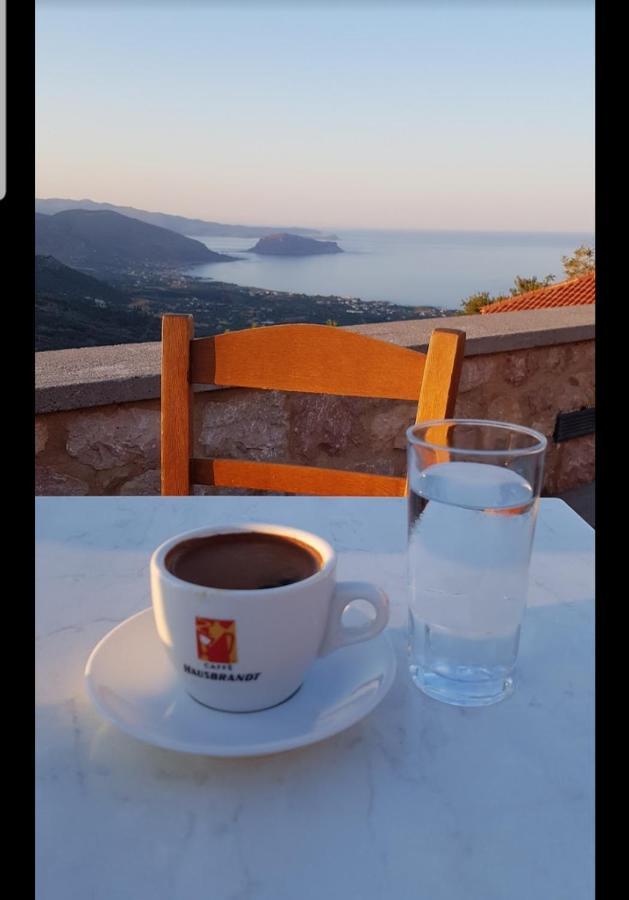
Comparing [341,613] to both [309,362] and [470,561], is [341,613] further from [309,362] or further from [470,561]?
[309,362]

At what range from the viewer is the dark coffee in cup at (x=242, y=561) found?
41cm

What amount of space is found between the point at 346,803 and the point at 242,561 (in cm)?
14

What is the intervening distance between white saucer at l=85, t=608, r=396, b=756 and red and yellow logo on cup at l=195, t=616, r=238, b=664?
36mm

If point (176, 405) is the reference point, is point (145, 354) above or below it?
above

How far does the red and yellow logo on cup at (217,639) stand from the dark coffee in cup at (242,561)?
0.03m

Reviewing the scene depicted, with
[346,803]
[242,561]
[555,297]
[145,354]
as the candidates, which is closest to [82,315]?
[145,354]

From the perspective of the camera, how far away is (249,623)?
0.38 metres

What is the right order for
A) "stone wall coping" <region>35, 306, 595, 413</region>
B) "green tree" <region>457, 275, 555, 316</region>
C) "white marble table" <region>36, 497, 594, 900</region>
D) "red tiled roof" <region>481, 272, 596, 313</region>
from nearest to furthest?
1. "white marble table" <region>36, 497, 594, 900</region>
2. "stone wall coping" <region>35, 306, 595, 413</region>
3. "red tiled roof" <region>481, 272, 596, 313</region>
4. "green tree" <region>457, 275, 555, 316</region>

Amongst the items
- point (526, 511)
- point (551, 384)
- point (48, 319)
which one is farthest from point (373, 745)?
point (551, 384)

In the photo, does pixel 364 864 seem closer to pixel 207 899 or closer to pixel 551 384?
pixel 207 899

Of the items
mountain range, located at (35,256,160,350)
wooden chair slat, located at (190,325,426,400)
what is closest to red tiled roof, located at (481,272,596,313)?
mountain range, located at (35,256,160,350)

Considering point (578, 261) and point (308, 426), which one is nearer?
point (308, 426)

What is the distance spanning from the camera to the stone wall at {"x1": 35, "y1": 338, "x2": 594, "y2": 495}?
154 cm

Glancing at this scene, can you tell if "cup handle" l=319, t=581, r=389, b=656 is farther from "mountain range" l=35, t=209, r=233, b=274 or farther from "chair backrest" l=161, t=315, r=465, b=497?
"mountain range" l=35, t=209, r=233, b=274
